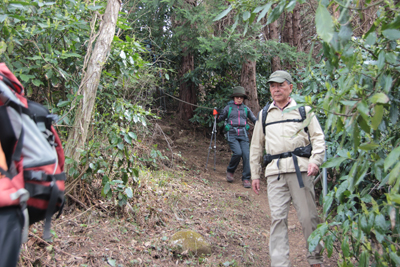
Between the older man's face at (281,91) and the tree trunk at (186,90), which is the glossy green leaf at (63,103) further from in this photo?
the tree trunk at (186,90)

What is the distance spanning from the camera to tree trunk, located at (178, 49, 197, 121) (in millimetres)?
12758

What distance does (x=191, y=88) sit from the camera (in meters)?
12.9

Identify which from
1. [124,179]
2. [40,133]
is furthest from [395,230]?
[124,179]

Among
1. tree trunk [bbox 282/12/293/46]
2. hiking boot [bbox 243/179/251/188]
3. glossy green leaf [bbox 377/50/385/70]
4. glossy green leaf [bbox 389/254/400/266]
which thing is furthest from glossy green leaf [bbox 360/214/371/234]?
tree trunk [bbox 282/12/293/46]

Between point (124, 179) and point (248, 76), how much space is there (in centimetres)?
709

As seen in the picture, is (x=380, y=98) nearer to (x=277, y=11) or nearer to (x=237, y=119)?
(x=277, y=11)

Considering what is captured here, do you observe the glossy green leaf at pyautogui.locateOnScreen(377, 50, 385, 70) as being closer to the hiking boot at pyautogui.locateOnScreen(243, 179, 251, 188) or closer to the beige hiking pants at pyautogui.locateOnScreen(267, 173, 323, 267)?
the beige hiking pants at pyautogui.locateOnScreen(267, 173, 323, 267)

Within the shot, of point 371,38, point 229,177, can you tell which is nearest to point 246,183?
point 229,177

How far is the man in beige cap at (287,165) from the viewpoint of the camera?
12.5 feet

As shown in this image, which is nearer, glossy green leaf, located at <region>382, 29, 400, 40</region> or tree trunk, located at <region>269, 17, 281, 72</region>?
glossy green leaf, located at <region>382, 29, 400, 40</region>

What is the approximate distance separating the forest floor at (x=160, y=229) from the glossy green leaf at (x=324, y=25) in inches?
134

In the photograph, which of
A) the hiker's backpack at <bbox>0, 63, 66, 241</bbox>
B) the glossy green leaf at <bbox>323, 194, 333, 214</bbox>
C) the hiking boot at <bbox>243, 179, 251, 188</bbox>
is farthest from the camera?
the hiking boot at <bbox>243, 179, 251, 188</bbox>

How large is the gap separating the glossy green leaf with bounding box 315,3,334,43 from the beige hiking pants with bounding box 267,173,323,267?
9.02 ft

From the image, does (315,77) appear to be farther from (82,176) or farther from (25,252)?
(25,252)
